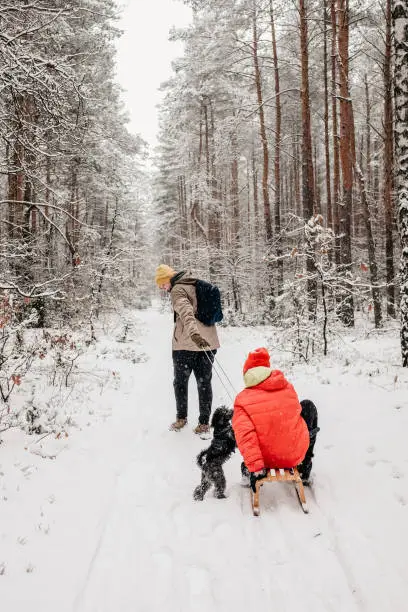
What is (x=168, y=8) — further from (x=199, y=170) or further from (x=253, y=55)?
(x=199, y=170)

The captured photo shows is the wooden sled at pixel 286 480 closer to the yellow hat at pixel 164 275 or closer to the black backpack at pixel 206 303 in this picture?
the black backpack at pixel 206 303

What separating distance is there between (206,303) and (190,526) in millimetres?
2654

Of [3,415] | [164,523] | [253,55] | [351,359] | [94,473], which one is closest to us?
[164,523]

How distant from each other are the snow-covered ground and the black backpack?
1.65 m

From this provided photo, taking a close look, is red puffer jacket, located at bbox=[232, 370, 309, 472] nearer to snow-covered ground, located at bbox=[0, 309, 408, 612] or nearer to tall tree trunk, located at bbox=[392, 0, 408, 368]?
snow-covered ground, located at bbox=[0, 309, 408, 612]

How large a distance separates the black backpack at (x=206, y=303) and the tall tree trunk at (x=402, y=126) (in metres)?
3.43

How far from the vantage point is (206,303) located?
4938mm

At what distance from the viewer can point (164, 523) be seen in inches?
124

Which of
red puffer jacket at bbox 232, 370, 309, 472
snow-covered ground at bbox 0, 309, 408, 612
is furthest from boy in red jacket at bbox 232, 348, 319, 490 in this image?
snow-covered ground at bbox 0, 309, 408, 612

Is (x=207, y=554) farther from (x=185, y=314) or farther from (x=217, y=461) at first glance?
(x=185, y=314)

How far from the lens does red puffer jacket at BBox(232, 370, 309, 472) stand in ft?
10.1

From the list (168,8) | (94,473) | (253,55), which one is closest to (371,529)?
(94,473)

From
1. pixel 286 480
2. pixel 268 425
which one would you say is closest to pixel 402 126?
pixel 268 425

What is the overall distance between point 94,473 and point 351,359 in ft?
19.1
